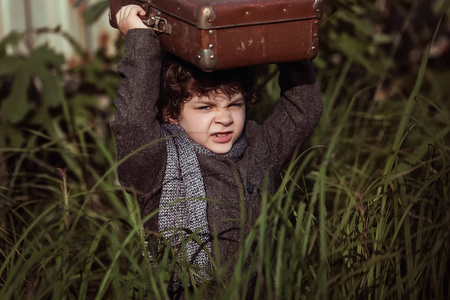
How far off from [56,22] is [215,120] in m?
2.30

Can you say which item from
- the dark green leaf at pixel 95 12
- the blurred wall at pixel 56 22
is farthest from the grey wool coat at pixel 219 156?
the blurred wall at pixel 56 22

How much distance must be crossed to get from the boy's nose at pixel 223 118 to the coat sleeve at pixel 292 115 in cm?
18

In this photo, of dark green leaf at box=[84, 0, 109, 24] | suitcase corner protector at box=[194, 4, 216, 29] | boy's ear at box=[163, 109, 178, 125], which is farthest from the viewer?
dark green leaf at box=[84, 0, 109, 24]

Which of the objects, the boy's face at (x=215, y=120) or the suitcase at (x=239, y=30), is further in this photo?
the boy's face at (x=215, y=120)

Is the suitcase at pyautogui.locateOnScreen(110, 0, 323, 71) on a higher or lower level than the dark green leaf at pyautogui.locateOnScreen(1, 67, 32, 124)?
higher

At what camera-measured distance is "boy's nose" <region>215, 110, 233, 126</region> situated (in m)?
1.99

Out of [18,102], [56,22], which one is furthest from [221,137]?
[56,22]

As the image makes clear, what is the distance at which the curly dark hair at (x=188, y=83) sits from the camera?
1.99 metres

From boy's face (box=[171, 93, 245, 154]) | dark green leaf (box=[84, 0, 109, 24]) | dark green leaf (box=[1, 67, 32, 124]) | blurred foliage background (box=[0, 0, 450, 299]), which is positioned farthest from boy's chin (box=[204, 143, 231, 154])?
dark green leaf (box=[1, 67, 32, 124])

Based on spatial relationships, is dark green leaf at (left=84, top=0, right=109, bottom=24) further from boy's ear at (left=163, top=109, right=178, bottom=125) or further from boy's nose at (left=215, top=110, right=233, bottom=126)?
boy's nose at (left=215, top=110, right=233, bottom=126)

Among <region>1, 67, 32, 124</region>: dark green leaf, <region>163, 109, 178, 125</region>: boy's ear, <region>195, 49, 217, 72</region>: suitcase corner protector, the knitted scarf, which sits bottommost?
the knitted scarf

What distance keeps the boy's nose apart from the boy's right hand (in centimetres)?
33

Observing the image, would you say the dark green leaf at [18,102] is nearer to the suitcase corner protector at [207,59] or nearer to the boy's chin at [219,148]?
the boy's chin at [219,148]

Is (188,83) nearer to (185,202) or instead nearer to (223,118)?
(223,118)
